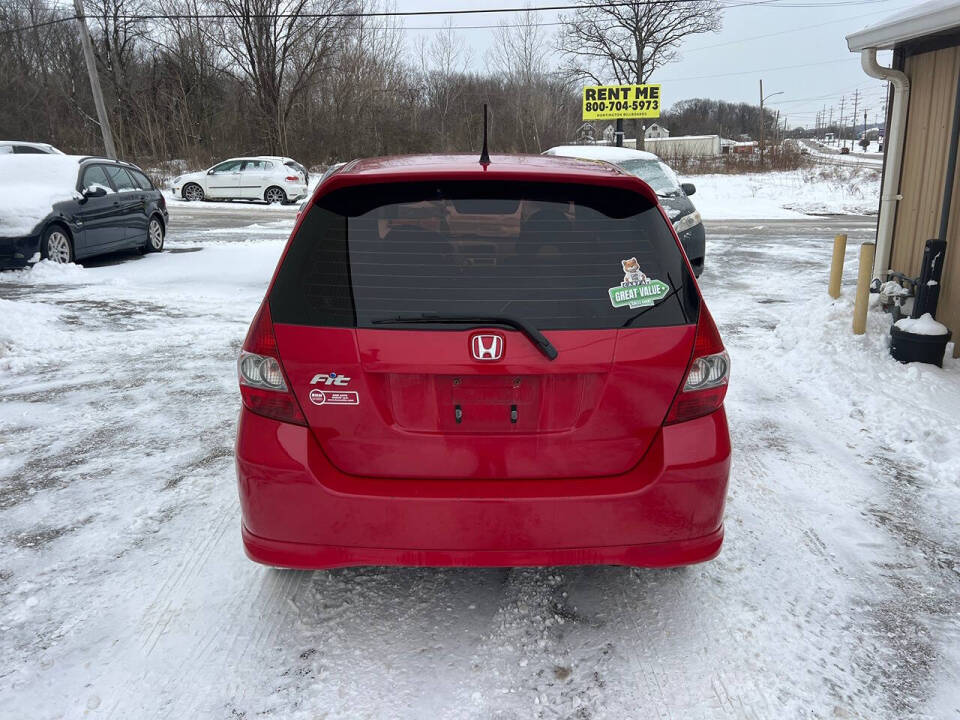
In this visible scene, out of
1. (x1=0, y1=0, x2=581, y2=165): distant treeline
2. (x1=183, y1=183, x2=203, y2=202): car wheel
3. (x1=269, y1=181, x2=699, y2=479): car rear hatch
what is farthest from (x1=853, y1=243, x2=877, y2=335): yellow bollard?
(x1=0, y1=0, x2=581, y2=165): distant treeline

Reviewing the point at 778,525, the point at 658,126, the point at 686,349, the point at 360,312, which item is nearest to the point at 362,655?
the point at 360,312

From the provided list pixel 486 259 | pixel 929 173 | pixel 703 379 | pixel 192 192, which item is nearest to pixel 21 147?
pixel 192 192

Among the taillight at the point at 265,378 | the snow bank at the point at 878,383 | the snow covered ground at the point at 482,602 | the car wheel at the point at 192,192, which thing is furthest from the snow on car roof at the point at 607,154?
the car wheel at the point at 192,192

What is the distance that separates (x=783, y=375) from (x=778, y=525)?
281 cm

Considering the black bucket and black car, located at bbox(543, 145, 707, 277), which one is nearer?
the black bucket

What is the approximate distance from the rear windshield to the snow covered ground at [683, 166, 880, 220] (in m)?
20.1

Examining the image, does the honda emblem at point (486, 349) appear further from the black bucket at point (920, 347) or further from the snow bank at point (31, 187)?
the snow bank at point (31, 187)

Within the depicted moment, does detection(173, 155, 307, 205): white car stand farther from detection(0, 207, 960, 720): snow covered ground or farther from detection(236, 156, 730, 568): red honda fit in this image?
detection(236, 156, 730, 568): red honda fit

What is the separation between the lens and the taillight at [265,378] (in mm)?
2533

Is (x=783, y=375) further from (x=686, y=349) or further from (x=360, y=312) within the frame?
(x=360, y=312)

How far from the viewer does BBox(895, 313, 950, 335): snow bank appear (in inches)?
220

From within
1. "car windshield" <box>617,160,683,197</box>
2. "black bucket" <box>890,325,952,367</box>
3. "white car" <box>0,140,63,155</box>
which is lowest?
"black bucket" <box>890,325,952,367</box>

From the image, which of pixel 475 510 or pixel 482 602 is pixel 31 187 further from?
pixel 475 510

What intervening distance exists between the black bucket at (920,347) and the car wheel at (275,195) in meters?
23.1
